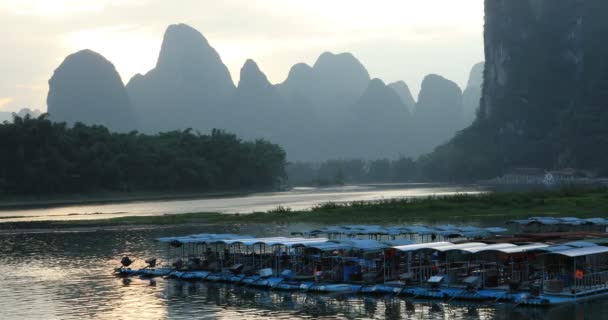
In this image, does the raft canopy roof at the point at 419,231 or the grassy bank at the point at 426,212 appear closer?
the raft canopy roof at the point at 419,231

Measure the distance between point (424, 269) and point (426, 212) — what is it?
32.7m

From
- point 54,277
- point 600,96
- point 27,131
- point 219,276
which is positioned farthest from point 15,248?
point 600,96

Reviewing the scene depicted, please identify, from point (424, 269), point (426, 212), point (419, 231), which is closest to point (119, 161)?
point (426, 212)

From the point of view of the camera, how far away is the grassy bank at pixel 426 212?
2539 inches

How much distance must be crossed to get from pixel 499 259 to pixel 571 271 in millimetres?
2893

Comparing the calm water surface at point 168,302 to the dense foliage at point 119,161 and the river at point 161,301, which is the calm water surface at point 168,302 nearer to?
the river at point 161,301

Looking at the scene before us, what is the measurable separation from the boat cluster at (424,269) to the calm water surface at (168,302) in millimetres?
844

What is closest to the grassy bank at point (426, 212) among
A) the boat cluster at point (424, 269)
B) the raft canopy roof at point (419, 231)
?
the raft canopy roof at point (419, 231)

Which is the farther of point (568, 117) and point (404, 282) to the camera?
point (568, 117)

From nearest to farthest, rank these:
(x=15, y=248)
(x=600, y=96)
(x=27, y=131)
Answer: (x=15, y=248) < (x=27, y=131) < (x=600, y=96)

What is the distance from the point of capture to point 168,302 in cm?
3388

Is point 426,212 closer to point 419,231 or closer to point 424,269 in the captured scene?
point 419,231

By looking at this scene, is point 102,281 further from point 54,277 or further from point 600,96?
point 600,96

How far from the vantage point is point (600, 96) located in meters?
189
